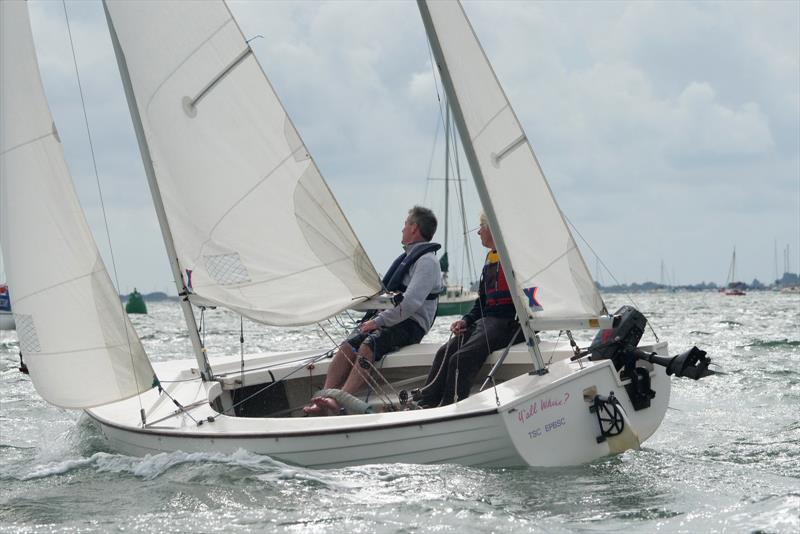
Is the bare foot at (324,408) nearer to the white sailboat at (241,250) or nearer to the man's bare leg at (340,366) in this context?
the white sailboat at (241,250)

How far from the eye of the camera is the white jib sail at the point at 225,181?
588cm

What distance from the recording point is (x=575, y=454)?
5.06m

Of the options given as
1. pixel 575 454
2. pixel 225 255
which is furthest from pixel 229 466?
pixel 575 454

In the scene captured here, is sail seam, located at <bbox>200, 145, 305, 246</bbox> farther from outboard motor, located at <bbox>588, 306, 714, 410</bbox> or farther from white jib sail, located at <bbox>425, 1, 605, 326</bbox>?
outboard motor, located at <bbox>588, 306, 714, 410</bbox>

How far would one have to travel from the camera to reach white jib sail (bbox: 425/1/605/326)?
539 cm

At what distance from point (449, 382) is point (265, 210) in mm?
1548

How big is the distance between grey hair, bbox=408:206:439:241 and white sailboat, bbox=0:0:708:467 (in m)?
0.57

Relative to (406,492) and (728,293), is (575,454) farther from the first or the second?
(728,293)

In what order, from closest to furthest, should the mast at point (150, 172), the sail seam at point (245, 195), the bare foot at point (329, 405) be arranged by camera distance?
the bare foot at point (329, 405) → the sail seam at point (245, 195) → the mast at point (150, 172)

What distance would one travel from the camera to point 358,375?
626 centimetres

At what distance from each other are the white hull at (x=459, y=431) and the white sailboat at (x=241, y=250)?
0.01 m

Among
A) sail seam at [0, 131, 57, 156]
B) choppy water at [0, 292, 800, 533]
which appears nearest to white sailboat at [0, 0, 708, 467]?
sail seam at [0, 131, 57, 156]

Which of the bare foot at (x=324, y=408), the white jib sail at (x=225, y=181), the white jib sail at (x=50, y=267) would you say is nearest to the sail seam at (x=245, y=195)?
Result: the white jib sail at (x=225, y=181)

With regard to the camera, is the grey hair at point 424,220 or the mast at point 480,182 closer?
the mast at point 480,182
